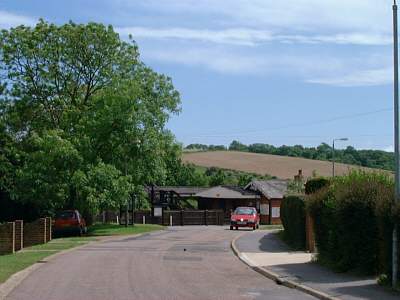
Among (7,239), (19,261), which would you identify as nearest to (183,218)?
(7,239)

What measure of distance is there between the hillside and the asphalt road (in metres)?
56.4

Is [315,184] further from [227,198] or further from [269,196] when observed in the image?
[227,198]

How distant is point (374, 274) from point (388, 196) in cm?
241

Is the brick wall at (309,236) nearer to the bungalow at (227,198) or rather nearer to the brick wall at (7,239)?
the brick wall at (7,239)

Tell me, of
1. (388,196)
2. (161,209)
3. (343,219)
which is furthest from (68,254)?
(161,209)

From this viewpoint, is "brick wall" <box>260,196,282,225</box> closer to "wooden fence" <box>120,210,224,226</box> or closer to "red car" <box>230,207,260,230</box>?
"wooden fence" <box>120,210,224,226</box>

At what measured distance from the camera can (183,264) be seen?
22.4 meters

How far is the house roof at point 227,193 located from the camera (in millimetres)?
81000

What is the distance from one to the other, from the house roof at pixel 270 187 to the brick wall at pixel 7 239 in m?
52.5

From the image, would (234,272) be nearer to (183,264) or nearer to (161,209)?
(183,264)

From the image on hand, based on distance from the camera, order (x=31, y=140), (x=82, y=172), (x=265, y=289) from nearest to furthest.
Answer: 1. (x=265, y=289)
2. (x=82, y=172)
3. (x=31, y=140)

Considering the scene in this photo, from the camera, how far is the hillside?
89.2 m

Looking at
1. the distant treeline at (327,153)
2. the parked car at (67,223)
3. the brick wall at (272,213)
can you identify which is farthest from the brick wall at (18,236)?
the brick wall at (272,213)

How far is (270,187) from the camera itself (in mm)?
81875
